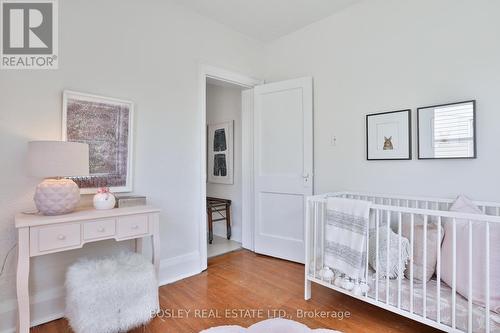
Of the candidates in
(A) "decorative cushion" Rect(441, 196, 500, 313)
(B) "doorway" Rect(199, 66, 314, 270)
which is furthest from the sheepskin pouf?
(A) "decorative cushion" Rect(441, 196, 500, 313)

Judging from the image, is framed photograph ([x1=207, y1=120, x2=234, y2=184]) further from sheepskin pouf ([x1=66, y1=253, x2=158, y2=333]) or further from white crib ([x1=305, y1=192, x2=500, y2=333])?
sheepskin pouf ([x1=66, y1=253, x2=158, y2=333])

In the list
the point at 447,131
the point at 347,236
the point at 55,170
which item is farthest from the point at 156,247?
the point at 447,131

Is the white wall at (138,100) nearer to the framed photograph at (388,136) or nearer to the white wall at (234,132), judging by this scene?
the white wall at (234,132)

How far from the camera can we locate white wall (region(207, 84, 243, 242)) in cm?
366

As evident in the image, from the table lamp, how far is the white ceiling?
177 cm

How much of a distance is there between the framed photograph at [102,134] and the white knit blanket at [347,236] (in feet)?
5.43

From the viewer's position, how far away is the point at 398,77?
224cm

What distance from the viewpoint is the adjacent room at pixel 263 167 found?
158 cm

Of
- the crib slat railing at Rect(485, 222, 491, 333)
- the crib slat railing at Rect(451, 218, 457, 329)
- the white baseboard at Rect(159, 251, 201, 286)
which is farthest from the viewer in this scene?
the white baseboard at Rect(159, 251, 201, 286)

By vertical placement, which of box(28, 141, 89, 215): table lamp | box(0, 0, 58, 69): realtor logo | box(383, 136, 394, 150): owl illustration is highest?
box(0, 0, 58, 69): realtor logo

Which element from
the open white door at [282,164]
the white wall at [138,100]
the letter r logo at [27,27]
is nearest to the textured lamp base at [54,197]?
the white wall at [138,100]

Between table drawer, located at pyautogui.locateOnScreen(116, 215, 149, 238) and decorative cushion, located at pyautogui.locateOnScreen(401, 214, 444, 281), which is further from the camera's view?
table drawer, located at pyautogui.locateOnScreen(116, 215, 149, 238)

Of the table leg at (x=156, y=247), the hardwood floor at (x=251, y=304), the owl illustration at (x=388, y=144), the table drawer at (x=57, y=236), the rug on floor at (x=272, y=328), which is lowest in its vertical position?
the hardwood floor at (x=251, y=304)

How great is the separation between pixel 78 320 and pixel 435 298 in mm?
2024
